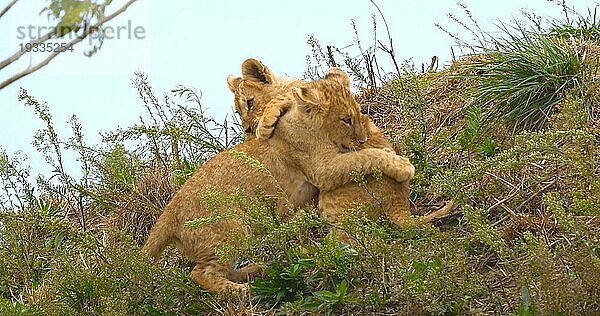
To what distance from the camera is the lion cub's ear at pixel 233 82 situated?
19.8 feet

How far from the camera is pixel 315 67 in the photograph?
7.57 metres

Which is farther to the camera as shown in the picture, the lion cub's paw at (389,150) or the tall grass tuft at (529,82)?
the tall grass tuft at (529,82)

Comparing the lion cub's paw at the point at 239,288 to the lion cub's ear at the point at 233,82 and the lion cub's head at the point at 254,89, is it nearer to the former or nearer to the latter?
the lion cub's head at the point at 254,89

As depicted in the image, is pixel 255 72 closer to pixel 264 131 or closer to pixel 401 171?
pixel 264 131

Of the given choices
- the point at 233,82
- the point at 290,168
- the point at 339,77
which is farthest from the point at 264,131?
the point at 233,82

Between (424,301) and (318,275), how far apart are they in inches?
27.4

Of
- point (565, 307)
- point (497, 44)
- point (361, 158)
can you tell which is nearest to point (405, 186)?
point (361, 158)

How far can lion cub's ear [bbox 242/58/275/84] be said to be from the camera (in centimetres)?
593

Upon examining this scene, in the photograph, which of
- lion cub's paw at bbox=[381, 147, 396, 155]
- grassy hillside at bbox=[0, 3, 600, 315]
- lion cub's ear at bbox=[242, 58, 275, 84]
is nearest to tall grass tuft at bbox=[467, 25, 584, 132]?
grassy hillside at bbox=[0, 3, 600, 315]

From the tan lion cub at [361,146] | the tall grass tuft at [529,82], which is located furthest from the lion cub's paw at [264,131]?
the tall grass tuft at [529,82]

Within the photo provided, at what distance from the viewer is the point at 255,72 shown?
19.6 feet

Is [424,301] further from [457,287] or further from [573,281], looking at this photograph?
[573,281]

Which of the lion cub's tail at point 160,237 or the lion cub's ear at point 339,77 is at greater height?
the lion cub's ear at point 339,77

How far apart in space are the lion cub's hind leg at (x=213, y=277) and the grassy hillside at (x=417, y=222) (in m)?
0.06
